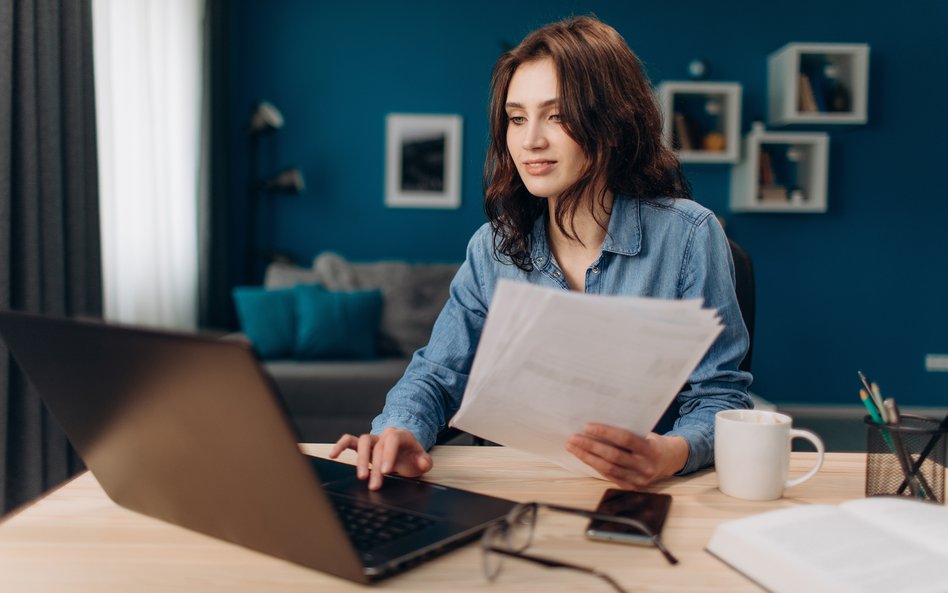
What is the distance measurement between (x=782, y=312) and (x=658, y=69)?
1.51 metres

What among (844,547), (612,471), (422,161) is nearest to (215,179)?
(422,161)

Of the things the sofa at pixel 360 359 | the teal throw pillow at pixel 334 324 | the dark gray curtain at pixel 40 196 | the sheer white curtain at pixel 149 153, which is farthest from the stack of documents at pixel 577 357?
the teal throw pillow at pixel 334 324

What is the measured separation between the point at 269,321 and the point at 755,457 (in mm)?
2860

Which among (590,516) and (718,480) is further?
(718,480)

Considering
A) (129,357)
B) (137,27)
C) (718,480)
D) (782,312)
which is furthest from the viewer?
(782,312)

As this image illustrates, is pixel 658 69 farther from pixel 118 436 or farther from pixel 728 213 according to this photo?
pixel 118 436

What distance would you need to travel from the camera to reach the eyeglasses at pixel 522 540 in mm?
647

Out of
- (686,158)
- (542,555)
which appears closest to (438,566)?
(542,555)

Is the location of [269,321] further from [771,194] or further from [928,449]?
[928,449]

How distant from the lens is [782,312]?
445 centimetres

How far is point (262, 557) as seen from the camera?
2.22 ft

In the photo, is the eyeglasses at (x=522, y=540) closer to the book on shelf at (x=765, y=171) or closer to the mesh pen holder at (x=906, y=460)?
the mesh pen holder at (x=906, y=460)

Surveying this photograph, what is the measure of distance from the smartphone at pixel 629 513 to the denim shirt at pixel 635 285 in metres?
0.30

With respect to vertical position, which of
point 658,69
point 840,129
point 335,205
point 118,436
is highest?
point 658,69
